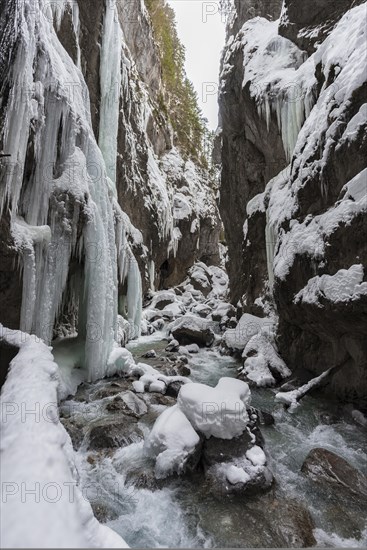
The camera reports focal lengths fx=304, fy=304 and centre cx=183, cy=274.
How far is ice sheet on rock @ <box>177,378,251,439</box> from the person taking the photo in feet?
16.2

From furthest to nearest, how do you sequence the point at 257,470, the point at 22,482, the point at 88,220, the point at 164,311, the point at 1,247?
1. the point at 164,311
2. the point at 88,220
3. the point at 1,247
4. the point at 257,470
5. the point at 22,482

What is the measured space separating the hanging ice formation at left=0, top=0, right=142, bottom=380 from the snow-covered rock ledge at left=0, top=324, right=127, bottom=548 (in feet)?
13.3

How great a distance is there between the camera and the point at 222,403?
16.6ft

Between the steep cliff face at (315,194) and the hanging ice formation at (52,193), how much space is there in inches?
211

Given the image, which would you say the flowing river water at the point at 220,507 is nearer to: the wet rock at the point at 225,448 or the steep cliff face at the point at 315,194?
the wet rock at the point at 225,448

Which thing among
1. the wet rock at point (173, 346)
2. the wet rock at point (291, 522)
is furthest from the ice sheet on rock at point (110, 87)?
the wet rock at point (291, 522)

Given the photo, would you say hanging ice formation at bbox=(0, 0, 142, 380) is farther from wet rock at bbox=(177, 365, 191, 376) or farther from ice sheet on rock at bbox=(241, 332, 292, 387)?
ice sheet on rock at bbox=(241, 332, 292, 387)

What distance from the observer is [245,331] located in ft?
40.4

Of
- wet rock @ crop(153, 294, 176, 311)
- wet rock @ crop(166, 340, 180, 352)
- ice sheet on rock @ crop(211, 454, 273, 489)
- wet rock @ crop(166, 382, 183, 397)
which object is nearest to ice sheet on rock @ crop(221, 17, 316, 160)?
wet rock @ crop(166, 340, 180, 352)

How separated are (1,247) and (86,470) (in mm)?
4310

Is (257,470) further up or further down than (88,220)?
further down

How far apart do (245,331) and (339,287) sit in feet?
21.2

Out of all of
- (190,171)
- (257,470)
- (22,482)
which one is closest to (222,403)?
(257,470)

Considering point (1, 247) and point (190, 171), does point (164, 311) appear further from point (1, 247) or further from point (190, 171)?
point (190, 171)
